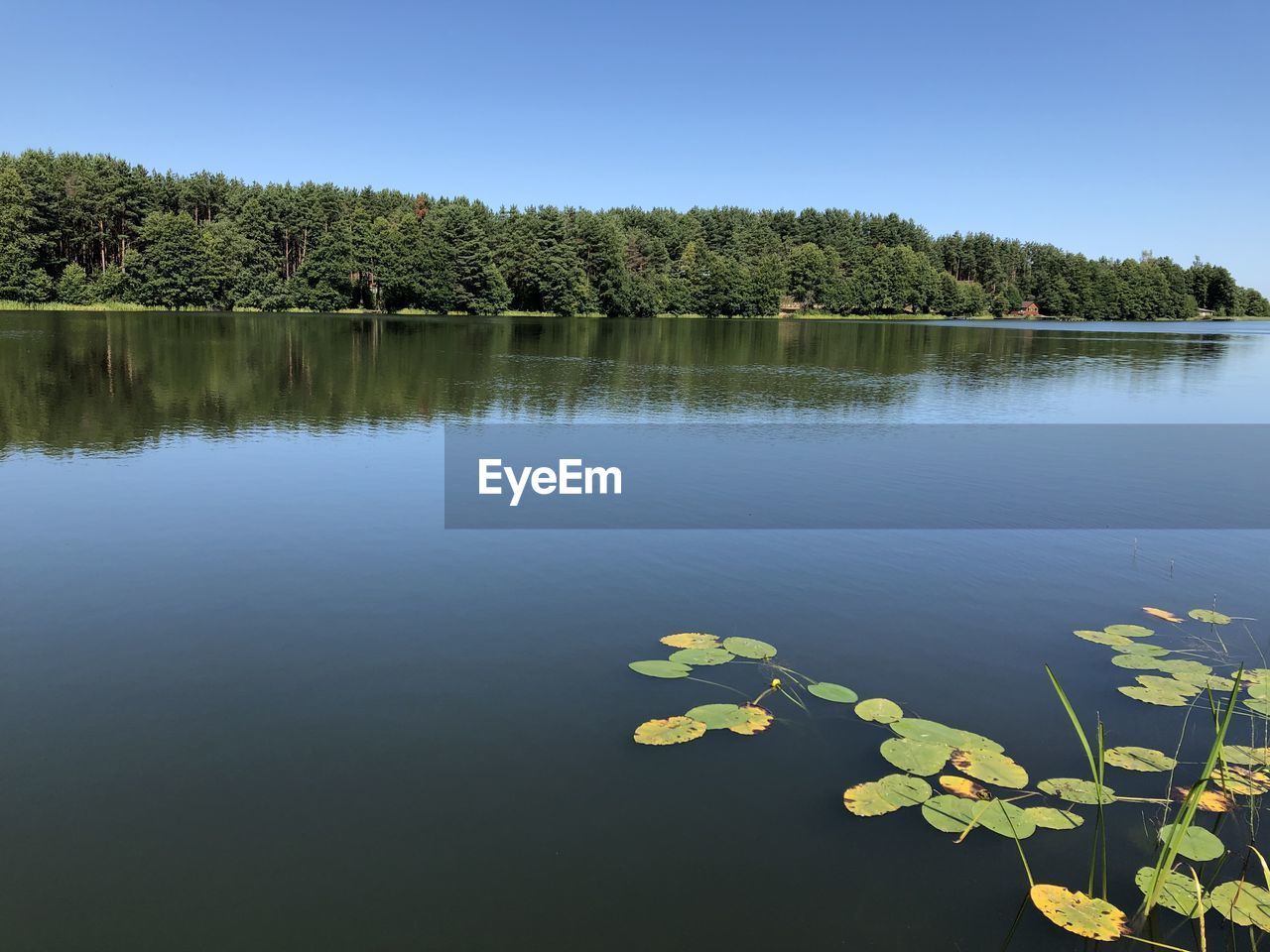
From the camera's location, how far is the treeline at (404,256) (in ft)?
266

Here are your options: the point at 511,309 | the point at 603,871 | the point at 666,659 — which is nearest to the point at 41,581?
the point at 666,659

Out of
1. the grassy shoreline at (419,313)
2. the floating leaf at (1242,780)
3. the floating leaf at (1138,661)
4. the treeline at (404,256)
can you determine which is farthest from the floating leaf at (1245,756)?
the treeline at (404,256)

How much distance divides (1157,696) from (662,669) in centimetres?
451

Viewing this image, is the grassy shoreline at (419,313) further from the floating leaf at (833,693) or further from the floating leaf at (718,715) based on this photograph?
the floating leaf at (833,693)

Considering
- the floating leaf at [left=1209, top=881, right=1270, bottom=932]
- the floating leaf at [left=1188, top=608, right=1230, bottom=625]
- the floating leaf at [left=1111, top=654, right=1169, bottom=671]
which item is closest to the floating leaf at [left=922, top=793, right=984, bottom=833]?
the floating leaf at [left=1209, top=881, right=1270, bottom=932]

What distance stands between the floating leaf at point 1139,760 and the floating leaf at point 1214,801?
35 centimetres

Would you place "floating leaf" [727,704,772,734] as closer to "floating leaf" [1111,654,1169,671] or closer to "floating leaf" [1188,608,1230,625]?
"floating leaf" [1111,654,1169,671]

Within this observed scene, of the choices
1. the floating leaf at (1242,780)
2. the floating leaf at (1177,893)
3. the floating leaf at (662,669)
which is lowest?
the floating leaf at (1177,893)

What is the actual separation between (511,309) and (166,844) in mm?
102700

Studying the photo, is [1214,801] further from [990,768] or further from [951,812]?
[951,812]

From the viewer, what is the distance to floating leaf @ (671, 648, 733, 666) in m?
8.34

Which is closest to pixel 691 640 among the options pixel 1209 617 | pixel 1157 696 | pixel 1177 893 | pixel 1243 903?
pixel 1157 696

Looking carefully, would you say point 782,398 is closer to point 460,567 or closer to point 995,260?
point 460,567

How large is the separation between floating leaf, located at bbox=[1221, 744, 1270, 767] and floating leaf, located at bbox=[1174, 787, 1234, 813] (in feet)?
1.49
